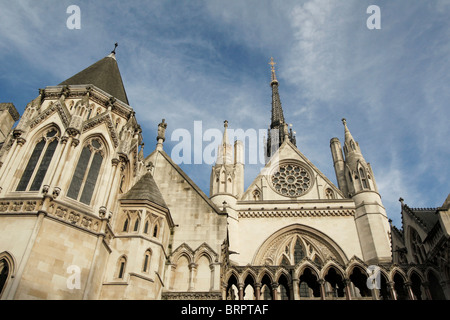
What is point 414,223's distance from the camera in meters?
17.6

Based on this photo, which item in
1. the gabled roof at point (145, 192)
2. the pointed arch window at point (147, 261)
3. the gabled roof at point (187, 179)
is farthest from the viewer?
the gabled roof at point (187, 179)

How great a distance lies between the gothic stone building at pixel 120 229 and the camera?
1123 cm

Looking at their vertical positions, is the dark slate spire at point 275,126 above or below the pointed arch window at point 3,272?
above

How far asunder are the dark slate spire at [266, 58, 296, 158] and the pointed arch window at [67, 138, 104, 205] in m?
33.8

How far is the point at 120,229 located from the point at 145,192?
1.89 m

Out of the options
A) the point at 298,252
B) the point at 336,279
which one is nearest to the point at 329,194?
the point at 298,252

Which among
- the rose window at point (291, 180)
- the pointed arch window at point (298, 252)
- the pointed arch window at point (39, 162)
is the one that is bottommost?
the pointed arch window at point (39, 162)

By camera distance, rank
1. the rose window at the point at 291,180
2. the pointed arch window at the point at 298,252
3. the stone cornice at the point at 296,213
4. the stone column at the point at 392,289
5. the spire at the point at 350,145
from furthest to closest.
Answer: the spire at the point at 350,145 → the rose window at the point at 291,180 → the stone cornice at the point at 296,213 → the pointed arch window at the point at 298,252 → the stone column at the point at 392,289

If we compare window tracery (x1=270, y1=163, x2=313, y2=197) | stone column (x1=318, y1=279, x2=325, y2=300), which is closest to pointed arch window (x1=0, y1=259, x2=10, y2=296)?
stone column (x1=318, y1=279, x2=325, y2=300)

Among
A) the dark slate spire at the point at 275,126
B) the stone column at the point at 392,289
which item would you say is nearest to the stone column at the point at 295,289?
the stone column at the point at 392,289

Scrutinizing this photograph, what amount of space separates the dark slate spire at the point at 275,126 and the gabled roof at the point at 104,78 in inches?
1175

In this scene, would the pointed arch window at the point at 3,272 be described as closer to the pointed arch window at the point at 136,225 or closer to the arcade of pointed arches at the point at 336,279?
the pointed arch window at the point at 136,225

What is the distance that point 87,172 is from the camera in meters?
13.7
